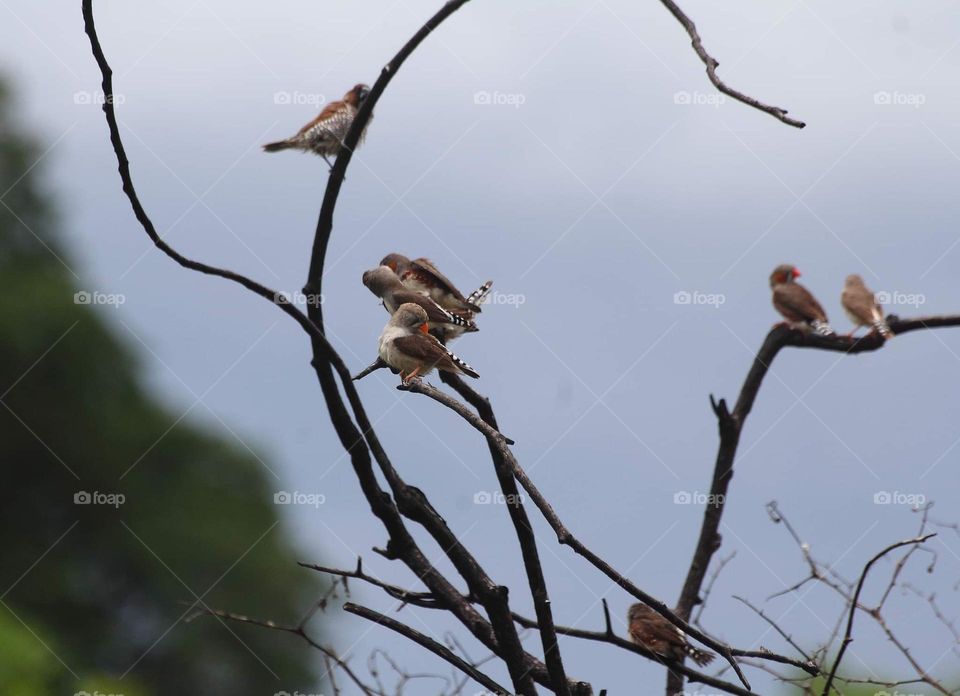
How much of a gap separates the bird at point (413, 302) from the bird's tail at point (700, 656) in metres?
2.03

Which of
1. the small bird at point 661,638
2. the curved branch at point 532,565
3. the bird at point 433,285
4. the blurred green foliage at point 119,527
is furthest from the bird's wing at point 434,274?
the blurred green foliage at point 119,527

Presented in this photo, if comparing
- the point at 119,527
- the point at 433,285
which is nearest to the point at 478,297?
the point at 433,285

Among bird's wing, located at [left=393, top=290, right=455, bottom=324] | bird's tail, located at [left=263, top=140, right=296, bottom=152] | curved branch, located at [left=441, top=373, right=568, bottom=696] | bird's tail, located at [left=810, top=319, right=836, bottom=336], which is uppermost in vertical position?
bird's tail, located at [left=810, top=319, right=836, bottom=336]

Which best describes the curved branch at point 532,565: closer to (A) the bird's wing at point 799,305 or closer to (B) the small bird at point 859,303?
(B) the small bird at point 859,303

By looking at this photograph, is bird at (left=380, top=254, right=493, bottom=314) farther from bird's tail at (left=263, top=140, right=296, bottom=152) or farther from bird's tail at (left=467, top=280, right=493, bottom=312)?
bird's tail at (left=263, top=140, right=296, bottom=152)

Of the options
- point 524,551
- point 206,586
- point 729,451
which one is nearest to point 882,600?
point 729,451

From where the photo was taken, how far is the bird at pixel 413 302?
632cm

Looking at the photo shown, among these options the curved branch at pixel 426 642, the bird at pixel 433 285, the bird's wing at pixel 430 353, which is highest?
the bird at pixel 433 285

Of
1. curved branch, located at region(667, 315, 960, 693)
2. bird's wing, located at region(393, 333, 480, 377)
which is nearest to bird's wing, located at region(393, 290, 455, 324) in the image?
bird's wing, located at region(393, 333, 480, 377)

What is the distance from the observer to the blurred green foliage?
2780cm

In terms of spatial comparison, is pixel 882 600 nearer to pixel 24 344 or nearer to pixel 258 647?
pixel 258 647

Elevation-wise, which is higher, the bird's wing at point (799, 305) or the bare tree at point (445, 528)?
the bird's wing at point (799, 305)

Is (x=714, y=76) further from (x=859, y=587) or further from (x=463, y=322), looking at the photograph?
(x=463, y=322)

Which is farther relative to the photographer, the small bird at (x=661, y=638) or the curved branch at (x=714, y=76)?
the small bird at (x=661, y=638)
